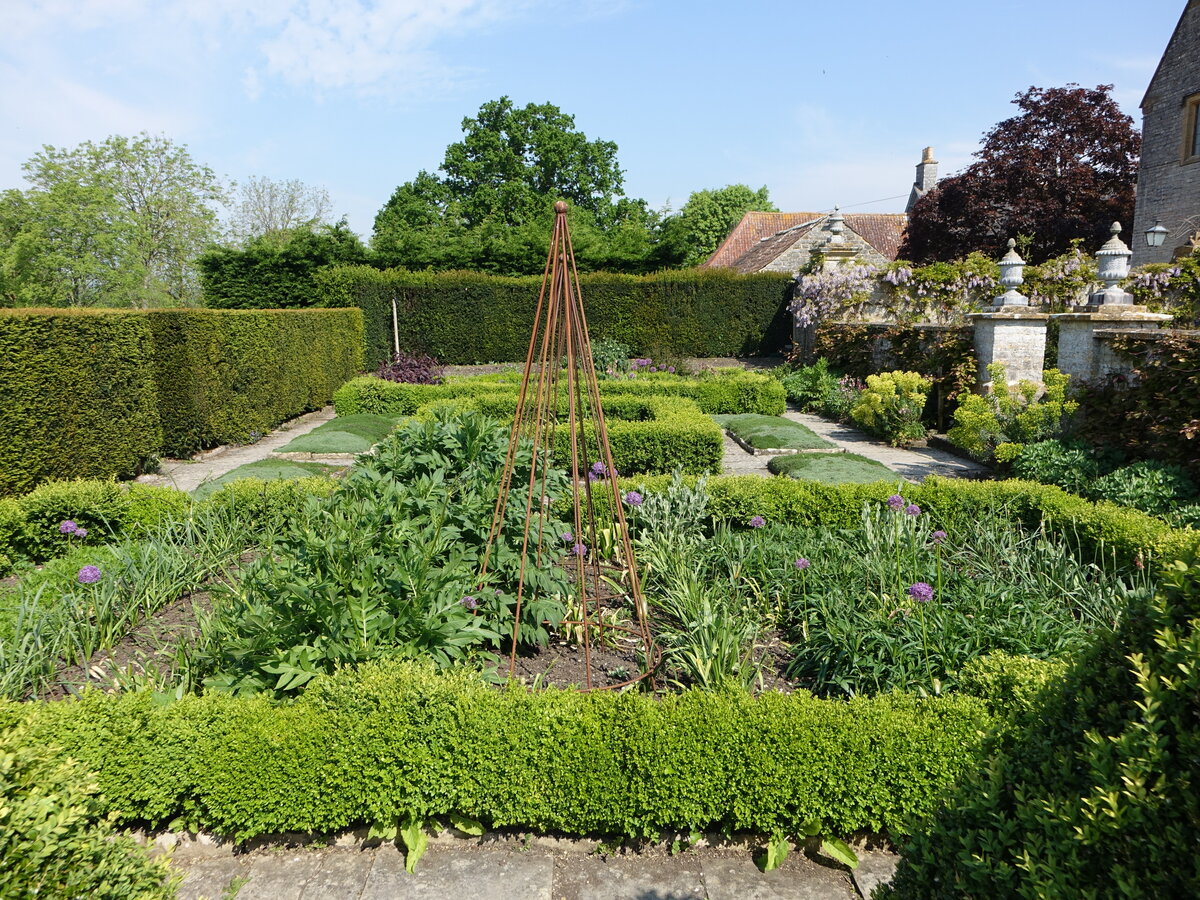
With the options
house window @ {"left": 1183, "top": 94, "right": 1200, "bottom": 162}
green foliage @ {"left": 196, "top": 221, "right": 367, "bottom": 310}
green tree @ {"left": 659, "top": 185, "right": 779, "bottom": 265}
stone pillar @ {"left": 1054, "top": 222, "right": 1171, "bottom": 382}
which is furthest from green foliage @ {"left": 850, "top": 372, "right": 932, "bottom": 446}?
green tree @ {"left": 659, "top": 185, "right": 779, "bottom": 265}

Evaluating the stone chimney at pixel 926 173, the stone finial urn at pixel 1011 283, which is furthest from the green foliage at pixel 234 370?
the stone chimney at pixel 926 173

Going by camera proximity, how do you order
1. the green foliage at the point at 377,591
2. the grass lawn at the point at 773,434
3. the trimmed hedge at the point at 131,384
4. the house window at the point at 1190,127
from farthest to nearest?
the house window at the point at 1190,127 → the grass lawn at the point at 773,434 → the trimmed hedge at the point at 131,384 → the green foliage at the point at 377,591

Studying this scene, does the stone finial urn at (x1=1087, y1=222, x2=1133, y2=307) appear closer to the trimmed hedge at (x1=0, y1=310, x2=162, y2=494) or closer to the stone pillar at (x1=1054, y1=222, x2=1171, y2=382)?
the stone pillar at (x1=1054, y1=222, x2=1171, y2=382)

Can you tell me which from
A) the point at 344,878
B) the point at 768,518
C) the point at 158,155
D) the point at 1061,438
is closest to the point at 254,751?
the point at 344,878

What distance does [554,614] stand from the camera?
3.61m

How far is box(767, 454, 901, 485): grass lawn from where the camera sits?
23.5 ft

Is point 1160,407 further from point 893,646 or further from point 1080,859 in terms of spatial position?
point 1080,859

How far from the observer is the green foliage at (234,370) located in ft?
32.2

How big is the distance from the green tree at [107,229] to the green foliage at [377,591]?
2947 cm

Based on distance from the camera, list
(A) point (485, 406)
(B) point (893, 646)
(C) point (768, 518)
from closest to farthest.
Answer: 1. (B) point (893, 646)
2. (C) point (768, 518)
3. (A) point (485, 406)

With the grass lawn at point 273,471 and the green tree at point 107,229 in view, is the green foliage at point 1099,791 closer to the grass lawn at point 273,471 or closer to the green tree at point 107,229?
the grass lawn at point 273,471

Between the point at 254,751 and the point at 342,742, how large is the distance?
0.31 meters

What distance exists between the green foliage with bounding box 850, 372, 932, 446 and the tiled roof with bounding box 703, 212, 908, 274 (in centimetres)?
1709

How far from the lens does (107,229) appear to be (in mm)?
28812
